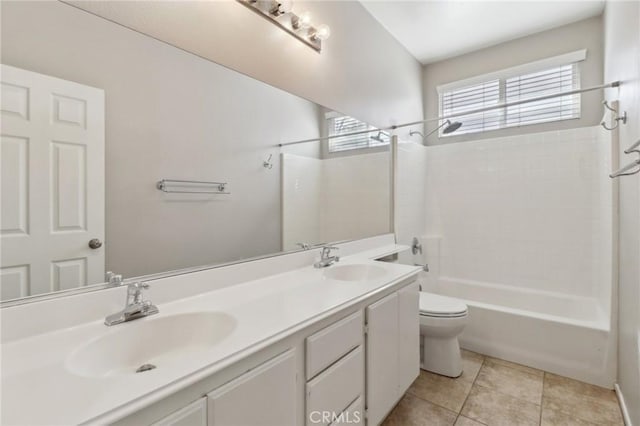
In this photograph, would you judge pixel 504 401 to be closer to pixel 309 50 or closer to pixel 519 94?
pixel 309 50

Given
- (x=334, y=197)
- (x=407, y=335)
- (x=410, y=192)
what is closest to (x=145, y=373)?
(x=407, y=335)

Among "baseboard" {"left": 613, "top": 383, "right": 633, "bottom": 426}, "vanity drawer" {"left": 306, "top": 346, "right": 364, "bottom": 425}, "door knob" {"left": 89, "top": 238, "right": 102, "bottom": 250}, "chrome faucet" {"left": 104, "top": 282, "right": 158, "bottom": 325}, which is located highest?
"door knob" {"left": 89, "top": 238, "right": 102, "bottom": 250}

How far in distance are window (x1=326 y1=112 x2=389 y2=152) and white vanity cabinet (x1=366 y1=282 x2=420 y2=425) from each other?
108 cm

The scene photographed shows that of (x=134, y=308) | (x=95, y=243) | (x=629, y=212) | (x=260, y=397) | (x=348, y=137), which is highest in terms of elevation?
(x=348, y=137)

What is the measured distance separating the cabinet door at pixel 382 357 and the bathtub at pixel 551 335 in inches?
47.8

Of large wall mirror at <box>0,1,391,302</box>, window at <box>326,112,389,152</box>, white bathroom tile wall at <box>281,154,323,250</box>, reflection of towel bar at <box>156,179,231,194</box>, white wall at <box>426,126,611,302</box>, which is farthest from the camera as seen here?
white wall at <box>426,126,611,302</box>

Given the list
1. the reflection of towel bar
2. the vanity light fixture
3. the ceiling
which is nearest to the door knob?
the reflection of towel bar

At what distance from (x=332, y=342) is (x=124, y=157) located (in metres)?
1.01

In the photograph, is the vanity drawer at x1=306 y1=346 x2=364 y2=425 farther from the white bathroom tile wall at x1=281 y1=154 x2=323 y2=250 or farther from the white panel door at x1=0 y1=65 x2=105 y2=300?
the white panel door at x1=0 y1=65 x2=105 y2=300

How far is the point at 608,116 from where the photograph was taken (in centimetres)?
218

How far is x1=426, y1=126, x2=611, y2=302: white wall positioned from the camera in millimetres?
2596

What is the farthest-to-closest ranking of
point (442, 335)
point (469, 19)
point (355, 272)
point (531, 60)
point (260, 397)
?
point (531, 60), point (469, 19), point (442, 335), point (355, 272), point (260, 397)

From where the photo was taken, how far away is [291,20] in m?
1.76

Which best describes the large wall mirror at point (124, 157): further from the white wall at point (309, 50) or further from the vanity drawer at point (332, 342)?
the vanity drawer at point (332, 342)
